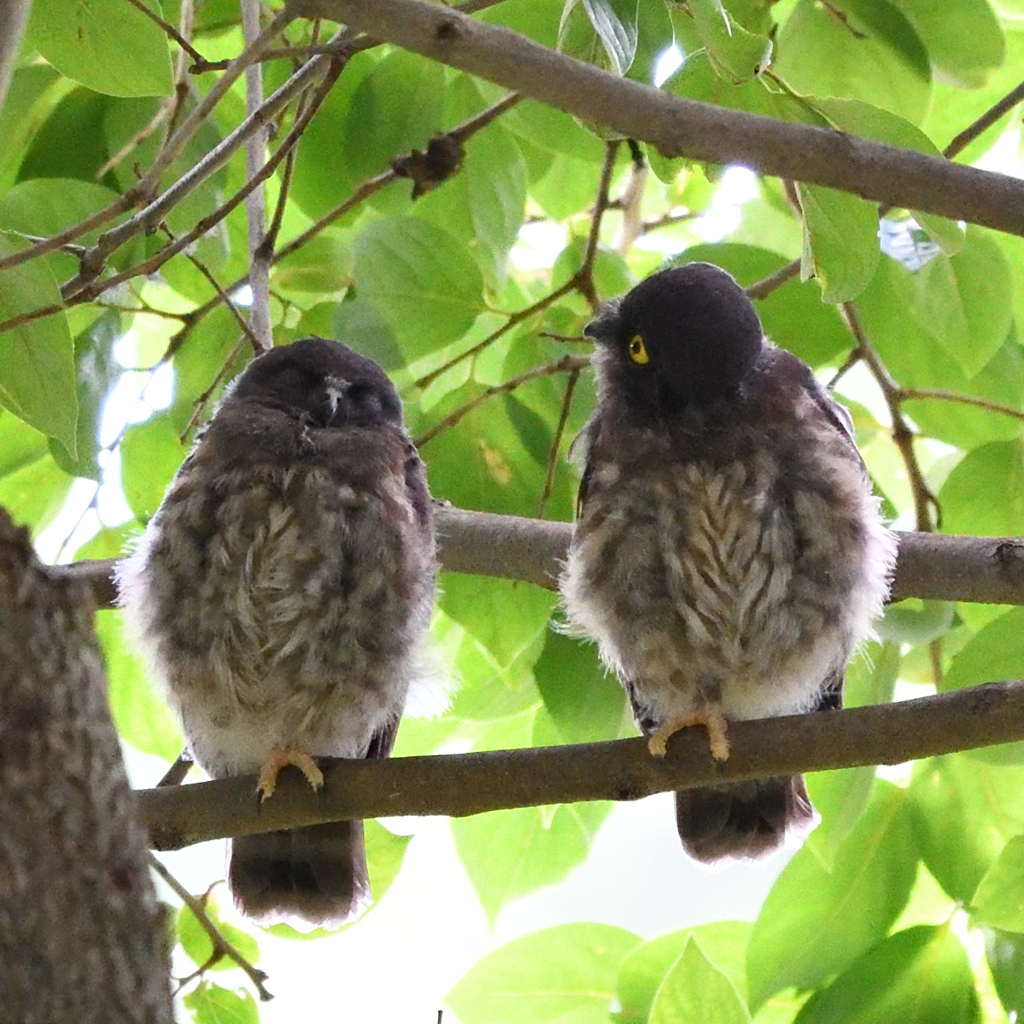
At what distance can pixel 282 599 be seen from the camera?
9.43 feet

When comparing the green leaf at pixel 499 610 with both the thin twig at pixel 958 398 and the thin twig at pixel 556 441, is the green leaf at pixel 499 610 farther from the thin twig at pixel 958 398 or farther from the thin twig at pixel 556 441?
the thin twig at pixel 958 398


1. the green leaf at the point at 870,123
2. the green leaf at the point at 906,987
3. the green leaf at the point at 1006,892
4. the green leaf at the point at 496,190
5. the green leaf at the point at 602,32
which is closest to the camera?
the green leaf at the point at 602,32

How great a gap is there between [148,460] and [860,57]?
5.07 ft

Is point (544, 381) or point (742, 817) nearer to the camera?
point (742, 817)

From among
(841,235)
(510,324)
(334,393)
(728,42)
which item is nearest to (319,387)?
(334,393)

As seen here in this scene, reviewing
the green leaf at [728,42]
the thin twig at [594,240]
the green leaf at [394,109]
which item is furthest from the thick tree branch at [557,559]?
the green leaf at [728,42]

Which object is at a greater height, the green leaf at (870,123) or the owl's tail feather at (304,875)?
the green leaf at (870,123)

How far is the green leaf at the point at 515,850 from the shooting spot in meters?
3.09

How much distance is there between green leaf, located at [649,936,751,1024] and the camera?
7.95 ft

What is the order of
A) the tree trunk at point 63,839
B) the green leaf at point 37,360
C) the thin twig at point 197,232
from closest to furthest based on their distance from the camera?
the tree trunk at point 63,839, the green leaf at point 37,360, the thin twig at point 197,232

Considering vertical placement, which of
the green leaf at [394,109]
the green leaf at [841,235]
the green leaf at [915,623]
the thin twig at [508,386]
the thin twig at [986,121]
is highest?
the green leaf at [394,109]

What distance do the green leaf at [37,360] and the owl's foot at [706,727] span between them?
0.96 metres

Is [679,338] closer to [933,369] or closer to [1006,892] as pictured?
[933,369]

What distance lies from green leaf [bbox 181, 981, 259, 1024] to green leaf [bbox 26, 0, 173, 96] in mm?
1562
